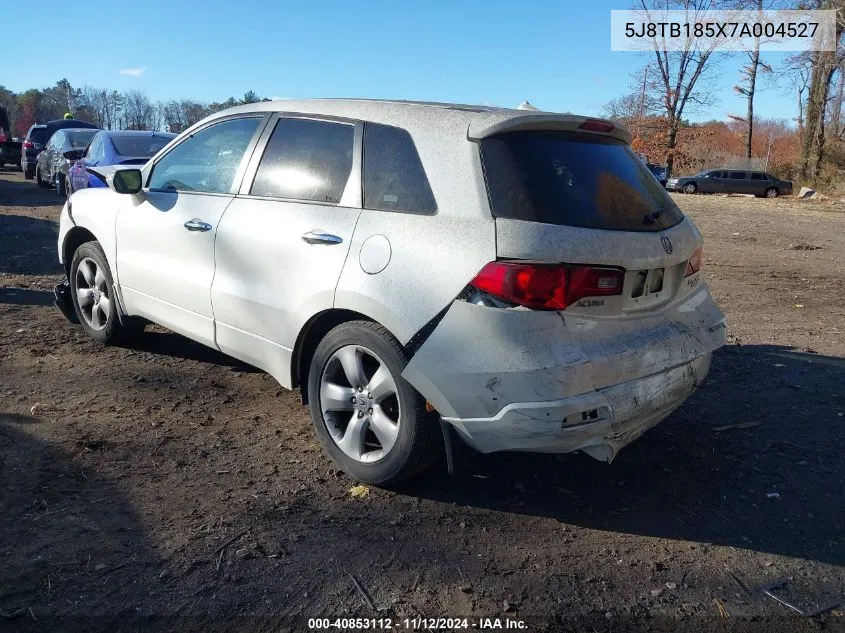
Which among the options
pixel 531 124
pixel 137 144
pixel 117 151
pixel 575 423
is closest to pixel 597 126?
pixel 531 124

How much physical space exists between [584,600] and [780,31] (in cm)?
3794

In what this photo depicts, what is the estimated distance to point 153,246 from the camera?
4.73 m

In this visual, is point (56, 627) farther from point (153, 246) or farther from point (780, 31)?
point (780, 31)

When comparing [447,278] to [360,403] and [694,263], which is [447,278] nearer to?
[360,403]

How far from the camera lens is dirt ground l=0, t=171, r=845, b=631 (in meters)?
2.67

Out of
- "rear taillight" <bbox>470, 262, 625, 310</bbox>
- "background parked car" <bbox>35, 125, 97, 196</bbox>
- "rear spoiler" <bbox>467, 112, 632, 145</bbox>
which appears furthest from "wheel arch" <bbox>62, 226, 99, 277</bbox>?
"background parked car" <bbox>35, 125, 97, 196</bbox>

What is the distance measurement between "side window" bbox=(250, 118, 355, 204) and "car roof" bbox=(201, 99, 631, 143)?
0.10 m

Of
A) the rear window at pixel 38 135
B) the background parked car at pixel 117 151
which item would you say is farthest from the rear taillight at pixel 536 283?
the rear window at pixel 38 135

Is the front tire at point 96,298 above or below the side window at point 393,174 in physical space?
below

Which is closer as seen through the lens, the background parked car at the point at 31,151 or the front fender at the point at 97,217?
the front fender at the point at 97,217

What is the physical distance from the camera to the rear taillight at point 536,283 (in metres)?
2.97

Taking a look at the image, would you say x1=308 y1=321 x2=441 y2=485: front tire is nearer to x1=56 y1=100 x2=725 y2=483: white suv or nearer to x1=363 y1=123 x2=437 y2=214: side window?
x1=56 y1=100 x2=725 y2=483: white suv

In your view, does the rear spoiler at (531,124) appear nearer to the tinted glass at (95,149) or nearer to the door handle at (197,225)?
the door handle at (197,225)

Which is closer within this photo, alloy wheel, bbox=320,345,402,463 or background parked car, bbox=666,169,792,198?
alloy wheel, bbox=320,345,402,463
